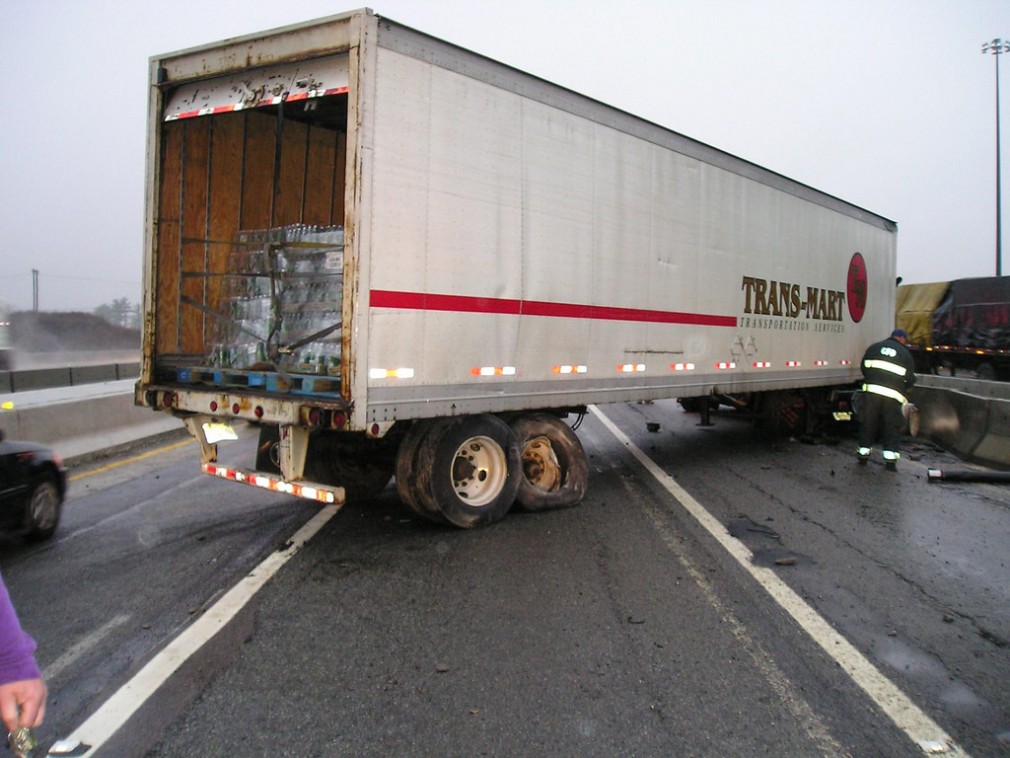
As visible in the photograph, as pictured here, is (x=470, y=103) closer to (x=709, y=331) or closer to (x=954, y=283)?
(x=709, y=331)

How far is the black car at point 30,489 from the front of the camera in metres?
5.28

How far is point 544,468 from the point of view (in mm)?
6980

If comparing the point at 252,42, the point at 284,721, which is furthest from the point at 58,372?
the point at 284,721

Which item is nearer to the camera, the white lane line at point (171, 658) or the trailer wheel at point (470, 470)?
the white lane line at point (171, 658)

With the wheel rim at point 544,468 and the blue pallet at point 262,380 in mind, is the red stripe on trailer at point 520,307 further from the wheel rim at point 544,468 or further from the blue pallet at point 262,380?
the wheel rim at point 544,468

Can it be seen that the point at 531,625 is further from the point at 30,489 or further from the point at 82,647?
the point at 30,489

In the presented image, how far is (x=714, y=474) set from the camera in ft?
29.4

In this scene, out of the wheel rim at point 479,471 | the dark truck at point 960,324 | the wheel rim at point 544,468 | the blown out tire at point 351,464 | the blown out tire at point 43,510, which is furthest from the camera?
the dark truck at point 960,324

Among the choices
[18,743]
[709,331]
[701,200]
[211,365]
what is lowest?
[18,743]

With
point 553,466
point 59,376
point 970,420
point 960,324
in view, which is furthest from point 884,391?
point 59,376

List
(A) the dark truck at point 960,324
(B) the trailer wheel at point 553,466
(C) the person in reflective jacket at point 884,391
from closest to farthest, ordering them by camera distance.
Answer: (B) the trailer wheel at point 553,466, (C) the person in reflective jacket at point 884,391, (A) the dark truck at point 960,324

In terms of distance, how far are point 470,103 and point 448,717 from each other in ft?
14.9

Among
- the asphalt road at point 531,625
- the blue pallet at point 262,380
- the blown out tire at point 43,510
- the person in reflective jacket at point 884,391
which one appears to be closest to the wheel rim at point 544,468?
the asphalt road at point 531,625

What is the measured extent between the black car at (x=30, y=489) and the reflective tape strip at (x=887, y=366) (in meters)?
10.0
